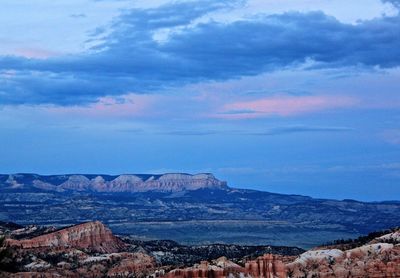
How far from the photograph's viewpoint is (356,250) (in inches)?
4498

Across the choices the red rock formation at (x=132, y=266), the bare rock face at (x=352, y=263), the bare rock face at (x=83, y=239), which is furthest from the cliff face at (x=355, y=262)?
the bare rock face at (x=83, y=239)

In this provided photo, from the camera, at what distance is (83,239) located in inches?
7067

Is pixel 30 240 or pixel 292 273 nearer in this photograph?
pixel 292 273

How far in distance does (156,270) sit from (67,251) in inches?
1193

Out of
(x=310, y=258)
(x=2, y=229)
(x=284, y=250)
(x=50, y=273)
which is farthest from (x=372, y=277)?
(x=2, y=229)

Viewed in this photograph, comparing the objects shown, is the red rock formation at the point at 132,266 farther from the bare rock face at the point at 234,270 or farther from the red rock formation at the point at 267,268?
the red rock formation at the point at 267,268

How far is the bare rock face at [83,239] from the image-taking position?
546ft

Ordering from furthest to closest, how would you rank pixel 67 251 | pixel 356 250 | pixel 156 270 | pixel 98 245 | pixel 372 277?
pixel 98 245 < pixel 67 251 < pixel 156 270 < pixel 356 250 < pixel 372 277

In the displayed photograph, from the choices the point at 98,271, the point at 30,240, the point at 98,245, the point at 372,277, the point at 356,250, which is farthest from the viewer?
the point at 98,245

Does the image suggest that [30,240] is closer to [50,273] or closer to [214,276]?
[50,273]

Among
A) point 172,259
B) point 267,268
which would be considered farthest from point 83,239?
point 267,268

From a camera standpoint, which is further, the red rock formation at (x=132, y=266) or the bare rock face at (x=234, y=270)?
the red rock formation at (x=132, y=266)

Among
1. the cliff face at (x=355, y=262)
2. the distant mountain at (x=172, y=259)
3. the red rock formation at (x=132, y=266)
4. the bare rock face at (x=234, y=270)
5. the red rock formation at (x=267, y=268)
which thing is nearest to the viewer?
the cliff face at (x=355, y=262)

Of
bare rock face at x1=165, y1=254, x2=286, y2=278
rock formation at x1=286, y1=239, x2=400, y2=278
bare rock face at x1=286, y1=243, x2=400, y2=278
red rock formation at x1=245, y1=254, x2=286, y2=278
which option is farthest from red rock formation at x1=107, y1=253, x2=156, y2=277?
rock formation at x1=286, y1=239, x2=400, y2=278
